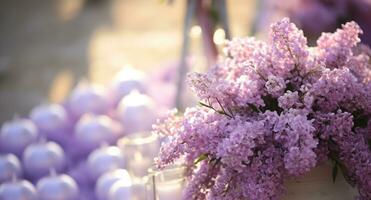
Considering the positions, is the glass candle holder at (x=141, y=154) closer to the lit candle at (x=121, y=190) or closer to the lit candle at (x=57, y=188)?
the lit candle at (x=121, y=190)

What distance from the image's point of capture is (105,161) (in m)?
1.46

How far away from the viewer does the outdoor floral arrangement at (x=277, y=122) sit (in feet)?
2.71

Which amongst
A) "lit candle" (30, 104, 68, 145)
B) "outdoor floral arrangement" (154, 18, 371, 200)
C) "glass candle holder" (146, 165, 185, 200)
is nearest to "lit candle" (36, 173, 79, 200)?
"lit candle" (30, 104, 68, 145)

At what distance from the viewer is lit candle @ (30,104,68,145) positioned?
5.33ft

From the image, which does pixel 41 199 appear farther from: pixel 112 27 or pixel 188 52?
pixel 112 27

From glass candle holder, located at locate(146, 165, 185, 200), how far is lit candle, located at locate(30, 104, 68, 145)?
0.61 meters

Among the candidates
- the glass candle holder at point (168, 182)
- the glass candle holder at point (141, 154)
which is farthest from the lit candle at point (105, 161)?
the glass candle holder at point (168, 182)

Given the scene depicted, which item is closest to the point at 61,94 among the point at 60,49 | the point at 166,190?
the point at 60,49

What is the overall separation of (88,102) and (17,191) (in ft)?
1.42

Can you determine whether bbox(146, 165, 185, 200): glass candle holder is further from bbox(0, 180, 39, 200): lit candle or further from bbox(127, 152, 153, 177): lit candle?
bbox(0, 180, 39, 200): lit candle

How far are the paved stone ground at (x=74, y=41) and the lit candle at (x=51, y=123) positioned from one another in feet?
3.85

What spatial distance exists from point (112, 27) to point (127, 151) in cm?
310

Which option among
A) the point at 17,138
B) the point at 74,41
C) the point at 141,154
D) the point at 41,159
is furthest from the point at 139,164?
the point at 74,41

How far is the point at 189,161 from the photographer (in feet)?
3.11
